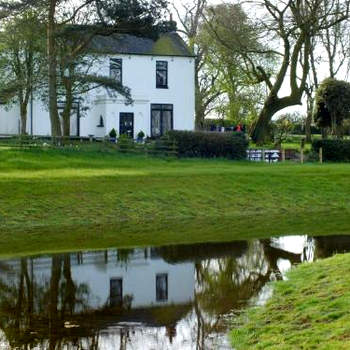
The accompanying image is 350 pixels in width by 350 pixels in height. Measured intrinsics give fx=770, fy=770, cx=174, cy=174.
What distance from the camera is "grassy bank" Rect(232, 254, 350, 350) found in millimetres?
9539

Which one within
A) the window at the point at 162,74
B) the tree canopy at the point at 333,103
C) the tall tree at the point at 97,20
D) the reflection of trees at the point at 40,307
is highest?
the tall tree at the point at 97,20

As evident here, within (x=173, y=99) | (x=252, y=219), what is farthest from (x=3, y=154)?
(x=173, y=99)

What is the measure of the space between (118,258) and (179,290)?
405 cm

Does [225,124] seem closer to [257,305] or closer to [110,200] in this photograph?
[110,200]

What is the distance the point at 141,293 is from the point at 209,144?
1018 inches

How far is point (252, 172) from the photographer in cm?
3269

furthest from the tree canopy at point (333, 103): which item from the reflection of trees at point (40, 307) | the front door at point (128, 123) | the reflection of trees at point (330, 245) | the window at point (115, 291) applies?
the window at point (115, 291)

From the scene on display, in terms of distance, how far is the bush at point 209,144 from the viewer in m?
38.9

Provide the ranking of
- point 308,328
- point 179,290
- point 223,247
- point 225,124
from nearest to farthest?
point 308,328 → point 179,290 → point 223,247 → point 225,124

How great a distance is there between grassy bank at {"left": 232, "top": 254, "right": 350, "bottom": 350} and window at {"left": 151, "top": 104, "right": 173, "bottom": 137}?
3765 cm

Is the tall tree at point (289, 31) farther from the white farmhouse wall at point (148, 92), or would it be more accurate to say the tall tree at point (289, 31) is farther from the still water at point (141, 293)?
the still water at point (141, 293)

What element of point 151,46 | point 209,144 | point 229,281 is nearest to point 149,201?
point 229,281

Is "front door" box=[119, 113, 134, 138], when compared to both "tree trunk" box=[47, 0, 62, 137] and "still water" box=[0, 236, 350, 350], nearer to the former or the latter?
"tree trunk" box=[47, 0, 62, 137]

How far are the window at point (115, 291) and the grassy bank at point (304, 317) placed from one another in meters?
2.41
